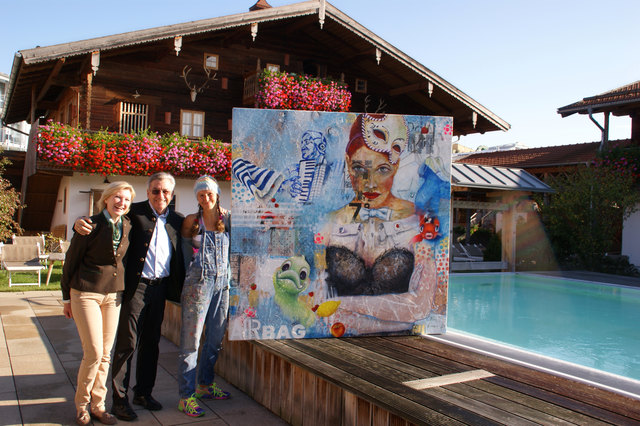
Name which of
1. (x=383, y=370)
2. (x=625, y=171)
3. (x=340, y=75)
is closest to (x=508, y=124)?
(x=625, y=171)

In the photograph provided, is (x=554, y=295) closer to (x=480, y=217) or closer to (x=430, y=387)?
(x=430, y=387)

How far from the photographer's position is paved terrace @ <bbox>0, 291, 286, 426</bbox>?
13.1 ft

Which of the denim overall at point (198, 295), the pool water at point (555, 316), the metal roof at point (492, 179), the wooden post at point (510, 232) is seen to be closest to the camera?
the denim overall at point (198, 295)

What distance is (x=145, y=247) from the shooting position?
4.07 m

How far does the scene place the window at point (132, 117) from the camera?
1567 cm

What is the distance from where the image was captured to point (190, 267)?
4.14m

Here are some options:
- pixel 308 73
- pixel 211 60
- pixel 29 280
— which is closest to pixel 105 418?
pixel 29 280

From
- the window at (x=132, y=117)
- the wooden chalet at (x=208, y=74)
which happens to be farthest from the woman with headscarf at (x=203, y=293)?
the window at (x=132, y=117)

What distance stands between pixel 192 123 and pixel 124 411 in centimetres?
1373

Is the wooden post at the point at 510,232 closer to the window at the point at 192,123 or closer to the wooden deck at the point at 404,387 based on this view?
the window at the point at 192,123

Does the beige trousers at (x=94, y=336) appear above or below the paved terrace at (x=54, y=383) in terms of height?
above

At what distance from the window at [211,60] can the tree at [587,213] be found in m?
10.7

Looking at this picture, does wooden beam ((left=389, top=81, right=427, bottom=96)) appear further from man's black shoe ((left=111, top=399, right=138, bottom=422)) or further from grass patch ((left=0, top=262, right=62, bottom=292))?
man's black shoe ((left=111, top=399, right=138, bottom=422))

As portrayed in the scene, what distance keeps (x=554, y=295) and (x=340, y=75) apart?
33.2 feet
